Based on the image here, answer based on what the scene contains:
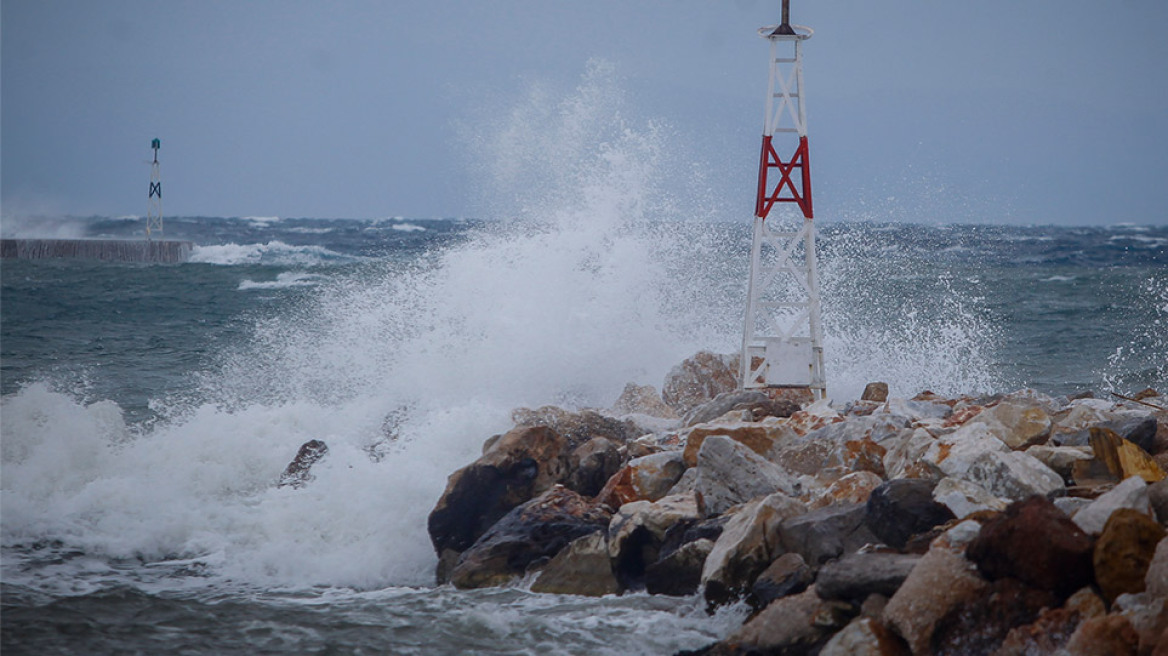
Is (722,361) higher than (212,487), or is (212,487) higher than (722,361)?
Result: (722,361)

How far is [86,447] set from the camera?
9.90 metres

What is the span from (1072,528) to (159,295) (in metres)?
25.7

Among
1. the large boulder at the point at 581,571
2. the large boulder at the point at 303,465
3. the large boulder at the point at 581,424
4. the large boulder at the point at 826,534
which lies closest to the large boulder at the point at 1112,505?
the large boulder at the point at 826,534

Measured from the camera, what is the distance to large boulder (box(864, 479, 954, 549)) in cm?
565

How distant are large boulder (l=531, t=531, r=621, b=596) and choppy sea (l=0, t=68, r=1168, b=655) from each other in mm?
154

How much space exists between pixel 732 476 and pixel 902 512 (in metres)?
1.37

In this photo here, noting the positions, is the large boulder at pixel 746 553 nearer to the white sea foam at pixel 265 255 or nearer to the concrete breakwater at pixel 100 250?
the white sea foam at pixel 265 255

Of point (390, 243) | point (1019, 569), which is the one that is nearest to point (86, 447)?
point (1019, 569)

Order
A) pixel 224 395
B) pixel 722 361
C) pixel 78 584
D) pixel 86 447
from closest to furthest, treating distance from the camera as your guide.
→ pixel 78 584 → pixel 86 447 → pixel 722 361 → pixel 224 395

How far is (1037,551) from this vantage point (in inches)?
184

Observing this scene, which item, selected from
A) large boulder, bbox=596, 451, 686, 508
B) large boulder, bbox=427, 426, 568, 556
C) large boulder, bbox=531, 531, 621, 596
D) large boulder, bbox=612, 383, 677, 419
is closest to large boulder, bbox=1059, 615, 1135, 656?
large boulder, bbox=531, 531, 621, 596

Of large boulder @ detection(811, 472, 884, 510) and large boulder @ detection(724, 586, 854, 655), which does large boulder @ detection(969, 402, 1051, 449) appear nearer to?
large boulder @ detection(811, 472, 884, 510)

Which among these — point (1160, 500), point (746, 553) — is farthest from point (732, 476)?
point (1160, 500)

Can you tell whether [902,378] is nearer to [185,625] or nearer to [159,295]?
[185,625]
